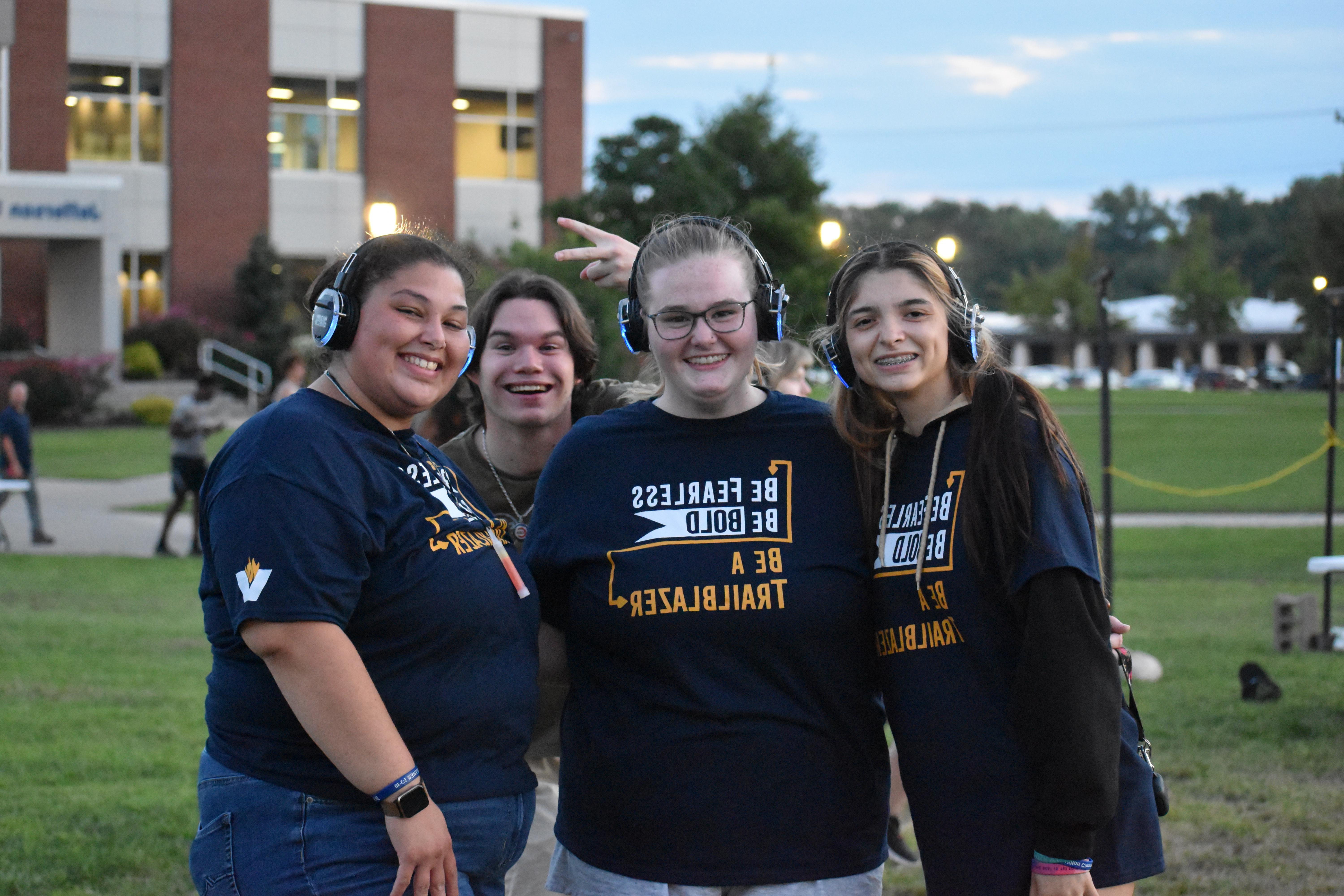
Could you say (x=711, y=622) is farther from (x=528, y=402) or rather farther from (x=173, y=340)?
(x=173, y=340)

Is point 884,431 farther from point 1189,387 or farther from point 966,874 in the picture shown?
point 1189,387

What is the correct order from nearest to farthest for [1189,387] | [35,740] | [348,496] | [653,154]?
[348,496]
[35,740]
[653,154]
[1189,387]

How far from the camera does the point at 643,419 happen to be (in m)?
3.00

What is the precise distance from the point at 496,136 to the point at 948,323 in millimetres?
41709

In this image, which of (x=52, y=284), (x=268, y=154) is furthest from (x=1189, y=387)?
(x=52, y=284)

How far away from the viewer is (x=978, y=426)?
266 cm

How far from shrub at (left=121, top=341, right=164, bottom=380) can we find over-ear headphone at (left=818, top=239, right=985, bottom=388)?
35.2 m

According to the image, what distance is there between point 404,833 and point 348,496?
67 cm

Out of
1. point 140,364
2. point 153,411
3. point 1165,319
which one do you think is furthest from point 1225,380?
point 153,411

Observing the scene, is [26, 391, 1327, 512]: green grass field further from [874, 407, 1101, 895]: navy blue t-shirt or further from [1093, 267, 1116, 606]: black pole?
[874, 407, 1101, 895]: navy blue t-shirt

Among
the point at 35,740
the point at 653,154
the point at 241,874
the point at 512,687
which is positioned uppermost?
the point at 653,154

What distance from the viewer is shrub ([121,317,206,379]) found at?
3638 centimetres

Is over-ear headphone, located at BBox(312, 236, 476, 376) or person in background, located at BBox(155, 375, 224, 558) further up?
over-ear headphone, located at BBox(312, 236, 476, 376)

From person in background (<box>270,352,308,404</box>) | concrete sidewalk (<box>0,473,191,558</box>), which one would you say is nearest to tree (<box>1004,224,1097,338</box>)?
concrete sidewalk (<box>0,473,191,558</box>)
